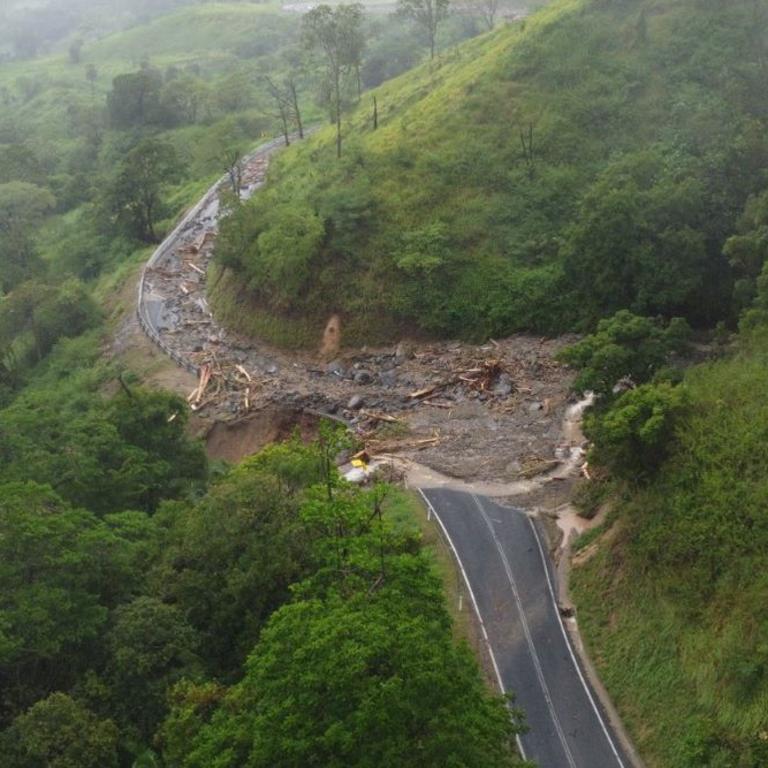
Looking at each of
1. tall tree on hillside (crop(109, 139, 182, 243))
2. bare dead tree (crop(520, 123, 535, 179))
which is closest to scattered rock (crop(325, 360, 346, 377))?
bare dead tree (crop(520, 123, 535, 179))

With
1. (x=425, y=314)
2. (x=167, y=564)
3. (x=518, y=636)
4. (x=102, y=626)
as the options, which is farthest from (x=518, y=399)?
(x=102, y=626)

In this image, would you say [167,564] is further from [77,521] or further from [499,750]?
[499,750]

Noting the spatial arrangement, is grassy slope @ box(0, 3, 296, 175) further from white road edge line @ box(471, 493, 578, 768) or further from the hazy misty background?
white road edge line @ box(471, 493, 578, 768)

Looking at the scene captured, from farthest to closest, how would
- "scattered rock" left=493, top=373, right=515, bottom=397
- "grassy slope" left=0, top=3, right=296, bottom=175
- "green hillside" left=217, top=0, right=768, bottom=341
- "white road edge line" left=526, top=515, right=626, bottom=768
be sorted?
"grassy slope" left=0, top=3, right=296, bottom=175
"green hillside" left=217, top=0, right=768, bottom=341
"scattered rock" left=493, top=373, right=515, bottom=397
"white road edge line" left=526, top=515, right=626, bottom=768

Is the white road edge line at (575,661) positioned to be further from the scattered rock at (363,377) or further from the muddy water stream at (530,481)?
the scattered rock at (363,377)

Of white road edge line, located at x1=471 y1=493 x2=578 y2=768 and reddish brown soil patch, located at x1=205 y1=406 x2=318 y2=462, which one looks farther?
reddish brown soil patch, located at x1=205 y1=406 x2=318 y2=462

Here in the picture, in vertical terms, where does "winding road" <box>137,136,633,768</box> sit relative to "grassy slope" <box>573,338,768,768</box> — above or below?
below
